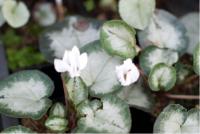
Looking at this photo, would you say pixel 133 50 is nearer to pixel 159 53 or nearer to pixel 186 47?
pixel 159 53

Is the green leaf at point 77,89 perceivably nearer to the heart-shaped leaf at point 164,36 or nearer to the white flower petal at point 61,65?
the white flower petal at point 61,65

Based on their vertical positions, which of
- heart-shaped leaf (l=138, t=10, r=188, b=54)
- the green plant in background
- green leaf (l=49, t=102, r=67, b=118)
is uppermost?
heart-shaped leaf (l=138, t=10, r=188, b=54)

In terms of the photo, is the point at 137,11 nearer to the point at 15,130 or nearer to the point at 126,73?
the point at 126,73

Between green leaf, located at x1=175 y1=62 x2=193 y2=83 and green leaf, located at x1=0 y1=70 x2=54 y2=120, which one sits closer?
green leaf, located at x1=0 y1=70 x2=54 y2=120

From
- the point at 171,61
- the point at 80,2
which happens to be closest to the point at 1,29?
the point at 80,2

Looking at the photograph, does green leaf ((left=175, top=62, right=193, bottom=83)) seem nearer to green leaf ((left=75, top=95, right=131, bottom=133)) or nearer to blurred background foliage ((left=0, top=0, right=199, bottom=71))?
green leaf ((left=75, top=95, right=131, bottom=133))

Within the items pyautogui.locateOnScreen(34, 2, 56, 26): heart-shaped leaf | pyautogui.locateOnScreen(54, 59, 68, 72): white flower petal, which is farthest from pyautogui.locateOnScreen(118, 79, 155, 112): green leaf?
pyautogui.locateOnScreen(34, 2, 56, 26): heart-shaped leaf

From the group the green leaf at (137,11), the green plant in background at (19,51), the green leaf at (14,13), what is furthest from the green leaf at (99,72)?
the green plant in background at (19,51)

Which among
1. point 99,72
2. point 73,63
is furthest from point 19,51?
point 73,63
